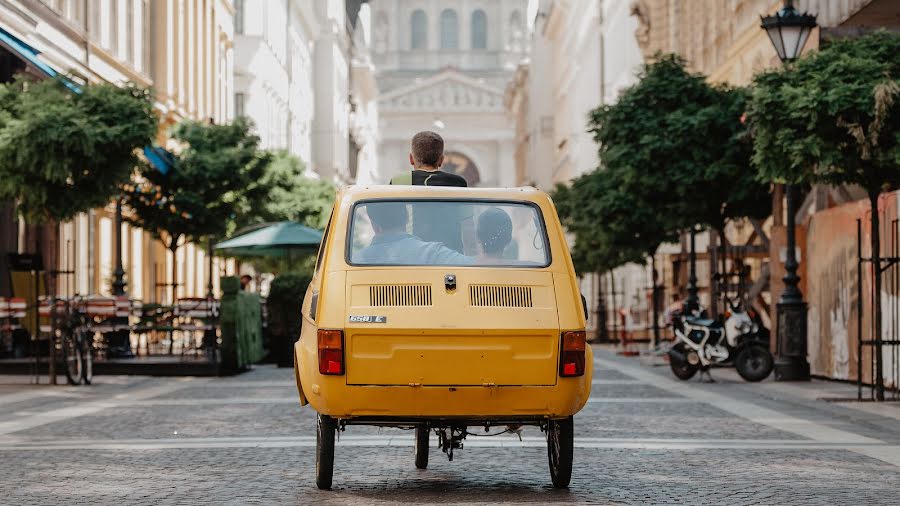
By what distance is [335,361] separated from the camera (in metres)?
9.22

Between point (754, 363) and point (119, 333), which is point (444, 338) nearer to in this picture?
point (754, 363)

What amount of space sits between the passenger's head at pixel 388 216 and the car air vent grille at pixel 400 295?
48cm

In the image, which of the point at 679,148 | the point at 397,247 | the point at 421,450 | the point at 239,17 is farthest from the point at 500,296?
the point at 239,17

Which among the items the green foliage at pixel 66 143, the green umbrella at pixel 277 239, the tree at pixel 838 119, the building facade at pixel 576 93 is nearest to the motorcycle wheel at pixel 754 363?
the tree at pixel 838 119

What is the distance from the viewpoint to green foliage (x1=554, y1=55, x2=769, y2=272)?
26.0 m

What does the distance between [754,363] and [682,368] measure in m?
1.03

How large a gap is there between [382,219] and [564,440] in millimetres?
1519

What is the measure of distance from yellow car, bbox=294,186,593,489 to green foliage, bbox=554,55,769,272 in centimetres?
1575

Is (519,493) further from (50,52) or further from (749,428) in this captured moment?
(50,52)

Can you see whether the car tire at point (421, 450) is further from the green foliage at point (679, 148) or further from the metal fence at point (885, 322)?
the green foliage at point (679, 148)

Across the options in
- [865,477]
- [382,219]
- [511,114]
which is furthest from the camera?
[511,114]

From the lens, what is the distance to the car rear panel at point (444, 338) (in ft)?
30.1

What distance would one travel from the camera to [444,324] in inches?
362

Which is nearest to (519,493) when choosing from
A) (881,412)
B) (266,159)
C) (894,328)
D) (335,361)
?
(335,361)
